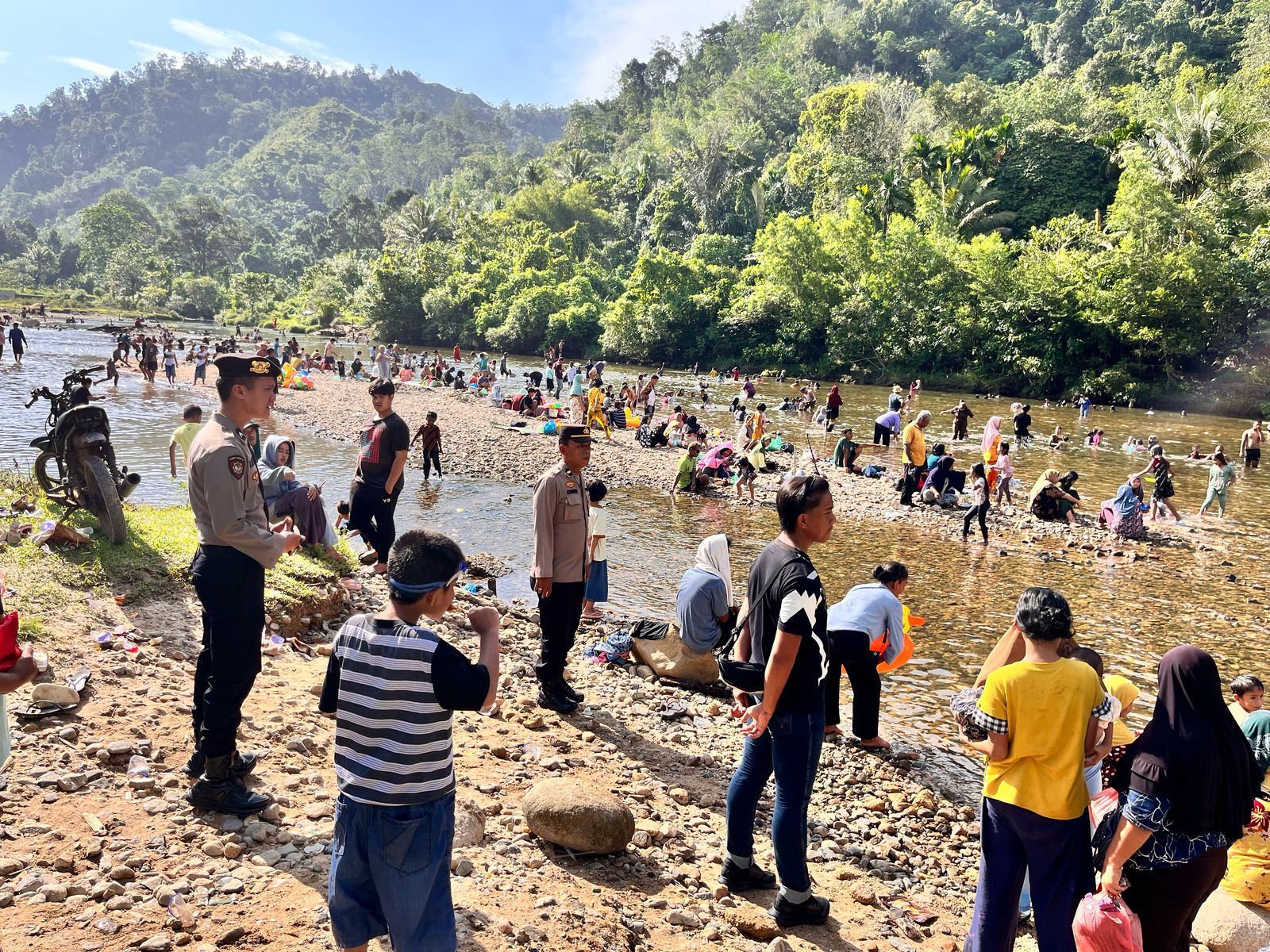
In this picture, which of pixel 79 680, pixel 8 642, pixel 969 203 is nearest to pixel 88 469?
pixel 79 680

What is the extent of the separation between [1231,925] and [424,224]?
287 ft

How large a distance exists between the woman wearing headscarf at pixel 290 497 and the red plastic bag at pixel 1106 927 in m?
7.53

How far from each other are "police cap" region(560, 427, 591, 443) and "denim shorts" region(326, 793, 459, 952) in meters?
3.31

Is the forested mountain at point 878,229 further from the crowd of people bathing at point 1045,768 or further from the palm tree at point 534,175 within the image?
the crowd of people bathing at point 1045,768

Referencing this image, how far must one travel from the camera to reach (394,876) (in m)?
2.57

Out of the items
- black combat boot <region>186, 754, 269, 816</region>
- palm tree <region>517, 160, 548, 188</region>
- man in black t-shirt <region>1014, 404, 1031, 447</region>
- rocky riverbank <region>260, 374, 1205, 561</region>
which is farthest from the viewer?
palm tree <region>517, 160, 548, 188</region>

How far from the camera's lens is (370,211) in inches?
4424

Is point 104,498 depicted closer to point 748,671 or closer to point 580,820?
point 580,820

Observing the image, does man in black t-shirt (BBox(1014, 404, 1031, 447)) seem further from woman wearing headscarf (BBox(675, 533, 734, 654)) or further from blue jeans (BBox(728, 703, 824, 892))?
blue jeans (BBox(728, 703, 824, 892))

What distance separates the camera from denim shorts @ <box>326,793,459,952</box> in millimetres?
2574

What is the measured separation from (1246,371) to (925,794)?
37227 millimetres

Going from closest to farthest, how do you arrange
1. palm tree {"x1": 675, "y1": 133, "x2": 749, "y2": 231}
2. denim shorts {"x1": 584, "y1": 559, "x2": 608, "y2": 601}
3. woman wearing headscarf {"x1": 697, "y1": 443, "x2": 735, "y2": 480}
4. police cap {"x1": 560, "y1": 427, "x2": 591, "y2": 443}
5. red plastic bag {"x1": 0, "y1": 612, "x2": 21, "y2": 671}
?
red plastic bag {"x1": 0, "y1": 612, "x2": 21, "y2": 671}
police cap {"x1": 560, "y1": 427, "x2": 591, "y2": 443}
denim shorts {"x1": 584, "y1": 559, "x2": 608, "y2": 601}
woman wearing headscarf {"x1": 697, "y1": 443, "x2": 735, "y2": 480}
palm tree {"x1": 675, "y1": 133, "x2": 749, "y2": 231}

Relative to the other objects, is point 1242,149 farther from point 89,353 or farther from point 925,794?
point 89,353

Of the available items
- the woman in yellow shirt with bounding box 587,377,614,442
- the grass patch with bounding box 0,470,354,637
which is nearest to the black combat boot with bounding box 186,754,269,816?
the grass patch with bounding box 0,470,354,637
